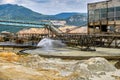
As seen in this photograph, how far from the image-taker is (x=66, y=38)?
2815 inches

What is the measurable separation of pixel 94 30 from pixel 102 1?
294 inches

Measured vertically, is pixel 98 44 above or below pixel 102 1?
below

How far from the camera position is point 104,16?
80125mm

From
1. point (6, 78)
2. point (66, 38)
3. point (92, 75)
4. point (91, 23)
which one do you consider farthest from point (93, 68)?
point (91, 23)

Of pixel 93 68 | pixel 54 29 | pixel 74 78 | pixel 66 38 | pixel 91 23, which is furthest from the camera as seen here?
pixel 54 29

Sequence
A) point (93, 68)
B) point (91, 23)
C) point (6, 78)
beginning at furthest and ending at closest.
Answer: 1. point (91, 23)
2. point (93, 68)
3. point (6, 78)

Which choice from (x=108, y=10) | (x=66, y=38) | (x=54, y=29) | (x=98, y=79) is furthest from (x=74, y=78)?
(x=54, y=29)

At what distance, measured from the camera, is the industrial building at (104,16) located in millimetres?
75250

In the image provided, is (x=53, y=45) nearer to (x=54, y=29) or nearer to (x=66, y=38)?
(x=66, y=38)

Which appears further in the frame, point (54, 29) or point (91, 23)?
point (54, 29)

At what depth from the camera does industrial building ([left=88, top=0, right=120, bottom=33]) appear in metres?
75.2

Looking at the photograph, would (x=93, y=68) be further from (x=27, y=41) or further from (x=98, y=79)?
(x=27, y=41)

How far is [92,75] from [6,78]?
782 centimetres

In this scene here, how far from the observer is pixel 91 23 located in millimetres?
84875
